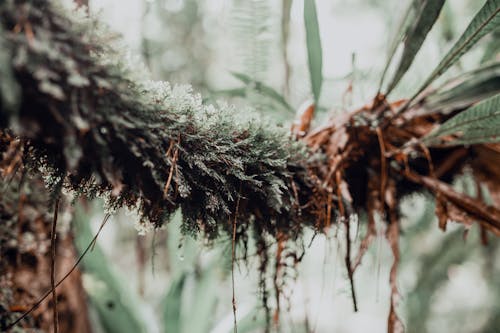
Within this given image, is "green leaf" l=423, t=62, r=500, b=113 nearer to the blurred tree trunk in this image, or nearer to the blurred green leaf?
the blurred tree trunk

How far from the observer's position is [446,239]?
3213 millimetres

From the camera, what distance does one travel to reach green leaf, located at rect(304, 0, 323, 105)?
2.46ft

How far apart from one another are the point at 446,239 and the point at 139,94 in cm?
340

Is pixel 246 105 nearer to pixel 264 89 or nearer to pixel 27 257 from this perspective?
pixel 264 89

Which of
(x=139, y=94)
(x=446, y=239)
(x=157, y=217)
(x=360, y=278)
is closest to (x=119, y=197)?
(x=157, y=217)

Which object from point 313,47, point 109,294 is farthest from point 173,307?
point 313,47

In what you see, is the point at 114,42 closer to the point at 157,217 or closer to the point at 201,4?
the point at 157,217

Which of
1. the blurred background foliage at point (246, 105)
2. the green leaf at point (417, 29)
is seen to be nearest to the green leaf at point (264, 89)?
the blurred background foliage at point (246, 105)

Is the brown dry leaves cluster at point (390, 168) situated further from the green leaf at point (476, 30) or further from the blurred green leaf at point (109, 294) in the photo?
the blurred green leaf at point (109, 294)

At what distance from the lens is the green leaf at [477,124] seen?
0.64m

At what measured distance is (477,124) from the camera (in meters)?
0.66

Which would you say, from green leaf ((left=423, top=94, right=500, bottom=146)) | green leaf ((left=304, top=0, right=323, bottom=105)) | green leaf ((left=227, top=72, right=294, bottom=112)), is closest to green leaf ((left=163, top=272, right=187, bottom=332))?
green leaf ((left=227, top=72, right=294, bottom=112))

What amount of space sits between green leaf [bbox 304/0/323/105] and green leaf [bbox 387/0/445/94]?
15 centimetres

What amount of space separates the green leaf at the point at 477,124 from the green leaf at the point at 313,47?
238mm
